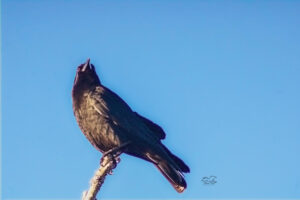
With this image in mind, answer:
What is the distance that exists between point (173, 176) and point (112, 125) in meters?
1.15

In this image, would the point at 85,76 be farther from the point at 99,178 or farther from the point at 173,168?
the point at 99,178

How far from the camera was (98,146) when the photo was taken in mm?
6480

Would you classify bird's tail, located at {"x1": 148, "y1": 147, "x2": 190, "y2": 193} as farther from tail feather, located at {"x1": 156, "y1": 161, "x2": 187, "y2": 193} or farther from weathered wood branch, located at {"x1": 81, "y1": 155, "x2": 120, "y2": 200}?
weathered wood branch, located at {"x1": 81, "y1": 155, "x2": 120, "y2": 200}

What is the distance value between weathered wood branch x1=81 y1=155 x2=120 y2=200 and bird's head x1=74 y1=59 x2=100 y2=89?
141 cm

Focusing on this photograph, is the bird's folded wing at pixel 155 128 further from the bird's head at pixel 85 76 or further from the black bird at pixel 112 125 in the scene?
the bird's head at pixel 85 76

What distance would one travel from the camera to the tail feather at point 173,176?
5.65 metres

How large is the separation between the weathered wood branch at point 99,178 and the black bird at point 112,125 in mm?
545

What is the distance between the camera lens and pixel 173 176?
575 centimetres

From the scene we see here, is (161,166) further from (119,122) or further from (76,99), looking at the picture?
(76,99)

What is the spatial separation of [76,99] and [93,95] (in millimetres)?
244

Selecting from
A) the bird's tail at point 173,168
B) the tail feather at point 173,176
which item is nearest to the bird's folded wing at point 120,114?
the bird's tail at point 173,168

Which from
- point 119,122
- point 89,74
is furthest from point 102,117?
point 89,74

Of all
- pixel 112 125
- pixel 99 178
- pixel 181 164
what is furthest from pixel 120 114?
pixel 99 178

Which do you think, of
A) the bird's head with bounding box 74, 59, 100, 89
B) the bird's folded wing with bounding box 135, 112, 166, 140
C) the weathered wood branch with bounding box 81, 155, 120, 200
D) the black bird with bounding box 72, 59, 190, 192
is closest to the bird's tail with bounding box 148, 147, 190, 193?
the black bird with bounding box 72, 59, 190, 192
